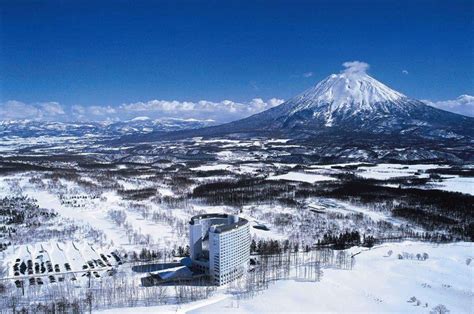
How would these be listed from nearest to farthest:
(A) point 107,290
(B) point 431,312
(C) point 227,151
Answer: (B) point 431,312, (A) point 107,290, (C) point 227,151

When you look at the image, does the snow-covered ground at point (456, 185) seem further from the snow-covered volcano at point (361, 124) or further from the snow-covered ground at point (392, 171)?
the snow-covered volcano at point (361, 124)

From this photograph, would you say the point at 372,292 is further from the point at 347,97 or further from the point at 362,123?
the point at 347,97

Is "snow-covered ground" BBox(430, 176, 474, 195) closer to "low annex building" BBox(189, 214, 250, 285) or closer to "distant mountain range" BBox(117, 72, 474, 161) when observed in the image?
"distant mountain range" BBox(117, 72, 474, 161)


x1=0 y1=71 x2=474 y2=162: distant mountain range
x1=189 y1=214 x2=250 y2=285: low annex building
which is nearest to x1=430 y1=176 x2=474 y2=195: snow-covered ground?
x1=0 y1=71 x2=474 y2=162: distant mountain range

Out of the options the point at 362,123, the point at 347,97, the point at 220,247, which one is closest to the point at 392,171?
the point at 220,247

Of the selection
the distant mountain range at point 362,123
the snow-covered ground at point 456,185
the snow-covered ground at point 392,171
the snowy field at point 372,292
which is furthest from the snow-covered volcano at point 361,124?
the snowy field at point 372,292

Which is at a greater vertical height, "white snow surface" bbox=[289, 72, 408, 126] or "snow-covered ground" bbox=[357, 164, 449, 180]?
"white snow surface" bbox=[289, 72, 408, 126]

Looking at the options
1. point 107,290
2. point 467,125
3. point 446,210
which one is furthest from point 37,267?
point 467,125

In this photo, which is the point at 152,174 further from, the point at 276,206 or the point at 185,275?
the point at 185,275
